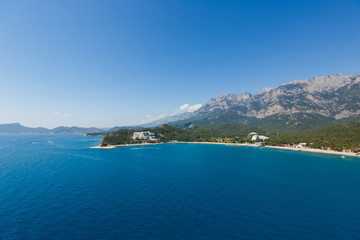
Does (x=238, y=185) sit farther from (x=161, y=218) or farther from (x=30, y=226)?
(x=30, y=226)

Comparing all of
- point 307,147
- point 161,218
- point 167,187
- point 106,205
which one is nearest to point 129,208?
point 106,205

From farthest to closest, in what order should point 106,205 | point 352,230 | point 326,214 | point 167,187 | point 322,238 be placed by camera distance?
point 167,187
point 106,205
point 326,214
point 352,230
point 322,238

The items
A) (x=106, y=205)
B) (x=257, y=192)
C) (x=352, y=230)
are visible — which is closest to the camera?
(x=352, y=230)

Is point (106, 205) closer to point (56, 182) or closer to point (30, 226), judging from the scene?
point (30, 226)

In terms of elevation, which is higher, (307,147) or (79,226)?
(307,147)

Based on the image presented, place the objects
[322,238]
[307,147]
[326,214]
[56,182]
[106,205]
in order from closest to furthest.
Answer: [322,238] → [326,214] → [106,205] → [56,182] → [307,147]

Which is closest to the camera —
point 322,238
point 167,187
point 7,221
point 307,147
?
point 322,238

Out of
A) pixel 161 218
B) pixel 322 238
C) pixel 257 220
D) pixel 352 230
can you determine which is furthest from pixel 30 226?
pixel 352 230

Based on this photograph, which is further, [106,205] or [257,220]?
[106,205]

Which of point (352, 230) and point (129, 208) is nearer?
point (352, 230)
